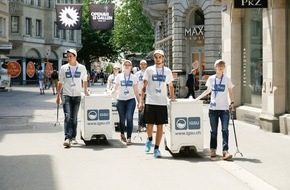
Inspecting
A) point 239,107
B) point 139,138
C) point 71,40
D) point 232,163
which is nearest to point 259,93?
point 239,107

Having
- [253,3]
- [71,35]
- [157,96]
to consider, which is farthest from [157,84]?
[71,35]

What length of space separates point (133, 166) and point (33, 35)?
2147 inches

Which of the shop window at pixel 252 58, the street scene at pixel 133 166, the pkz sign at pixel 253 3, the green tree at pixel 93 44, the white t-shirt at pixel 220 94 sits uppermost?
the green tree at pixel 93 44

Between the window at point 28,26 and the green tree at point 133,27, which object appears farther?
the green tree at point 133,27

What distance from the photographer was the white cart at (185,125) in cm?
948

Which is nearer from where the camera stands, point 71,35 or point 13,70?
point 13,70

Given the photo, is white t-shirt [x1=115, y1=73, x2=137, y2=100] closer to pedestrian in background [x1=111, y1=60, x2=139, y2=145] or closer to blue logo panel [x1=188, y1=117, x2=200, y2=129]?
pedestrian in background [x1=111, y1=60, x2=139, y2=145]

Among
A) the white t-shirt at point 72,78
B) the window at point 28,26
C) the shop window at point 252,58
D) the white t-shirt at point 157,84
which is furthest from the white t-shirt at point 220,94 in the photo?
the window at point 28,26

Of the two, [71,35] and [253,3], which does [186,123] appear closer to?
[253,3]

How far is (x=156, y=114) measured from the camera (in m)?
9.61

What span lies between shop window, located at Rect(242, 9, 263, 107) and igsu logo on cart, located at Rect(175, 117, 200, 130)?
6.26 meters

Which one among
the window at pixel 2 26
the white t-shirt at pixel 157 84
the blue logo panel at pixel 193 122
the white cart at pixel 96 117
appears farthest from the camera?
the window at pixel 2 26

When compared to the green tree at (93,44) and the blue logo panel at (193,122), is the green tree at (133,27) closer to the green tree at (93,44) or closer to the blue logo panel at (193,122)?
the green tree at (93,44)

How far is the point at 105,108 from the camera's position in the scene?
37.5 ft
